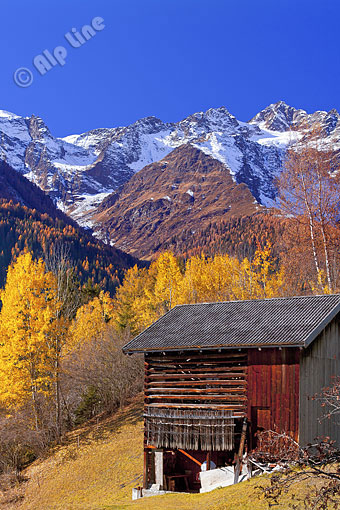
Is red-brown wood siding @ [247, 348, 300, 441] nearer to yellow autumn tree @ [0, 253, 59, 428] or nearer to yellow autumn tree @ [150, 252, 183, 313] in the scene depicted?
yellow autumn tree @ [0, 253, 59, 428]

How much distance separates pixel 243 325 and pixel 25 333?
1471 cm

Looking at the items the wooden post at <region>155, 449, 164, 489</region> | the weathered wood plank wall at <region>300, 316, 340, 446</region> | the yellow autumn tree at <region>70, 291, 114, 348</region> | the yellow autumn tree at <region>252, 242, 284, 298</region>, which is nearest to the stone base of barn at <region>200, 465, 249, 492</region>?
the wooden post at <region>155, 449, 164, 489</region>

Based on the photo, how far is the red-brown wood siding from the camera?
826 inches

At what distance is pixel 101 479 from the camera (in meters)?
27.3

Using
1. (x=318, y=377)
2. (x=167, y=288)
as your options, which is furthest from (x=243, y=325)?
(x=167, y=288)

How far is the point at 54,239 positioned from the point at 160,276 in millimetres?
116126

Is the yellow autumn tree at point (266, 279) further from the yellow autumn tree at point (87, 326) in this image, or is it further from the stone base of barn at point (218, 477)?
the stone base of barn at point (218, 477)

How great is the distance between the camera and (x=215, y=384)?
23062 mm

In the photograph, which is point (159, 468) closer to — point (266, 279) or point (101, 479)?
point (101, 479)

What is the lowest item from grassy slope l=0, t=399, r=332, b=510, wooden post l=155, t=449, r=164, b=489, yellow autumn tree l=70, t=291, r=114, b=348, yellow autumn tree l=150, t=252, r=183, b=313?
grassy slope l=0, t=399, r=332, b=510

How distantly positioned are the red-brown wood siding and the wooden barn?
0.13 ft

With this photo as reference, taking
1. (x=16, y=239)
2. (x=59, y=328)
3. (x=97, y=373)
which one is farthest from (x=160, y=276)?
(x=16, y=239)

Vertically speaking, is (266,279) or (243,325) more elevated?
(266,279)

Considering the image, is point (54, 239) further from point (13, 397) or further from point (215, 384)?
point (215, 384)
